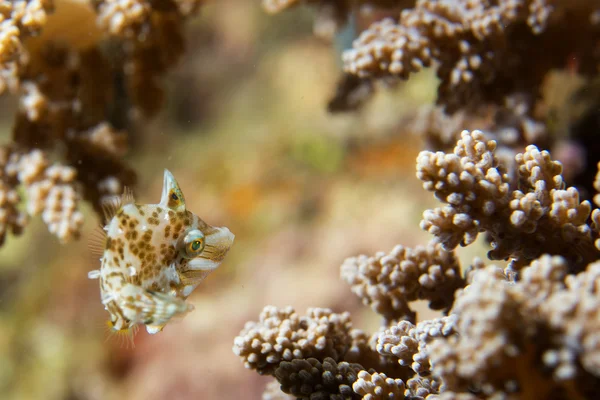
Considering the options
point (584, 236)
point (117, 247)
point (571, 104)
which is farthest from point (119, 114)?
point (571, 104)

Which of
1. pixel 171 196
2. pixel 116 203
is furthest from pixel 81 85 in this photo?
pixel 171 196

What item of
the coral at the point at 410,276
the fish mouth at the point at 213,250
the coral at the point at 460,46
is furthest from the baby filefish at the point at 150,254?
the coral at the point at 460,46

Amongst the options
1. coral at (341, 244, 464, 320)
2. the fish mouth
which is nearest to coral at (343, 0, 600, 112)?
coral at (341, 244, 464, 320)

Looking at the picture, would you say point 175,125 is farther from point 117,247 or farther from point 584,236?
point 584,236

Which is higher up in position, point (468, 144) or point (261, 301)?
point (261, 301)

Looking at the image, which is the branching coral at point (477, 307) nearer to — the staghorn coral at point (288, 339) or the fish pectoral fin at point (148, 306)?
the staghorn coral at point (288, 339)
